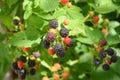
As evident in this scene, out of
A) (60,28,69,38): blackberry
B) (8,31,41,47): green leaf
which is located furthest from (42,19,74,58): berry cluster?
(8,31,41,47): green leaf

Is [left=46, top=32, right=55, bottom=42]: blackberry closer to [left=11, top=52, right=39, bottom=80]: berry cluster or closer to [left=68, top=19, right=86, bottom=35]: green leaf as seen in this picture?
[left=68, top=19, right=86, bottom=35]: green leaf

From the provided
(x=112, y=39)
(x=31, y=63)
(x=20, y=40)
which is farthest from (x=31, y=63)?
(x=112, y=39)

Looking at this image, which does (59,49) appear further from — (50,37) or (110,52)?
(110,52)

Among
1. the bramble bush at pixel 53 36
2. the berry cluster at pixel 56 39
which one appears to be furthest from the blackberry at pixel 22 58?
the berry cluster at pixel 56 39

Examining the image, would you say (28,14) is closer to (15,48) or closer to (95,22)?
(15,48)

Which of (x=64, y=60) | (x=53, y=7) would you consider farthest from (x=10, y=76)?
(x=53, y=7)

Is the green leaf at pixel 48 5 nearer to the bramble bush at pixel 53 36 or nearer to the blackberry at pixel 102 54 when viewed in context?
the bramble bush at pixel 53 36
